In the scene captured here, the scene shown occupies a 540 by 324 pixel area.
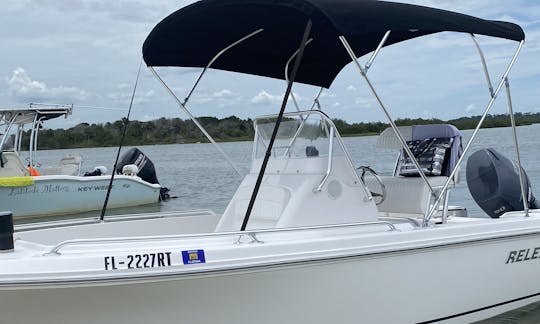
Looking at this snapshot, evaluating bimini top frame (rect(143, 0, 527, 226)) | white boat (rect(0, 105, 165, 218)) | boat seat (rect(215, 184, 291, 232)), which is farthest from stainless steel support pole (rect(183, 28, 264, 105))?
white boat (rect(0, 105, 165, 218))

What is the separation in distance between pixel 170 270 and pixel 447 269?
90.4 inches

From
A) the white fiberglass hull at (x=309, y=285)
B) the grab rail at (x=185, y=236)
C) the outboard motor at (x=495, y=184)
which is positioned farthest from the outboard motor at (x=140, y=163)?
the grab rail at (x=185, y=236)

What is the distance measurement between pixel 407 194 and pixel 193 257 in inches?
105

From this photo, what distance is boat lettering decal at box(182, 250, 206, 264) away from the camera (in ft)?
13.2

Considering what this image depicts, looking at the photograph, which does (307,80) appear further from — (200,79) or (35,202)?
(35,202)

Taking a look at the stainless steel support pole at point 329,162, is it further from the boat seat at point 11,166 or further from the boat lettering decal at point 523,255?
the boat seat at point 11,166

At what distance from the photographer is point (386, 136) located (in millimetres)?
6617

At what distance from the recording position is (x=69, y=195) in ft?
49.7

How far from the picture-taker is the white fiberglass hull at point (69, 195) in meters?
14.3

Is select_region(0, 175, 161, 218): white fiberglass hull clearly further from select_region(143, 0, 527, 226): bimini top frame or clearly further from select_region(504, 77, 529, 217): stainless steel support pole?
select_region(504, 77, 529, 217): stainless steel support pole

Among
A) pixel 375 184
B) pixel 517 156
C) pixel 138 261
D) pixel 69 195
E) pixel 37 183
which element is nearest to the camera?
pixel 138 261

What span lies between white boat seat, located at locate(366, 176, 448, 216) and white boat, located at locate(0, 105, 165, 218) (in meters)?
10.2

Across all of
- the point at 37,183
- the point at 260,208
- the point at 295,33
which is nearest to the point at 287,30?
the point at 295,33

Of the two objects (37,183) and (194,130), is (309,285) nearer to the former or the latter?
(194,130)
